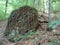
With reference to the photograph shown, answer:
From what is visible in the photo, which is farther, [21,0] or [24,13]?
[21,0]

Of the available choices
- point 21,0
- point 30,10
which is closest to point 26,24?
point 30,10

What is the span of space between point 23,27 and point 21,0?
1154 centimetres

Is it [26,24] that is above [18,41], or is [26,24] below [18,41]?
above

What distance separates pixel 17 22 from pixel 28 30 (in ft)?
2.95

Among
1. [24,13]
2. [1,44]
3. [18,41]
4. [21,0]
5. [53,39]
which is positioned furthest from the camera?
[21,0]

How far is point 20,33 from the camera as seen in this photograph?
27.5ft

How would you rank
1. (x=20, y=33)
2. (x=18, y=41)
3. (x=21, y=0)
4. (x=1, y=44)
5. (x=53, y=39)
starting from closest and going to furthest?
(x=53, y=39), (x=1, y=44), (x=18, y=41), (x=20, y=33), (x=21, y=0)

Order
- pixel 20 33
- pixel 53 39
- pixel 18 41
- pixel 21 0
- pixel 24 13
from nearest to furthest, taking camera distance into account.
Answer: pixel 53 39 < pixel 18 41 < pixel 20 33 < pixel 24 13 < pixel 21 0

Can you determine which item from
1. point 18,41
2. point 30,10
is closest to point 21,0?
point 30,10

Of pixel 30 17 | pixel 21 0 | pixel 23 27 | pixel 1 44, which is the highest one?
pixel 21 0

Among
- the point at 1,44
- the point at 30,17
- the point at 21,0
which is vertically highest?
the point at 21,0

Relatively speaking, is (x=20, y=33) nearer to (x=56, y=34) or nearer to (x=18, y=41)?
(x=18, y=41)

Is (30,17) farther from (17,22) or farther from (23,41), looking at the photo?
(23,41)

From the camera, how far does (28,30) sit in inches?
330
